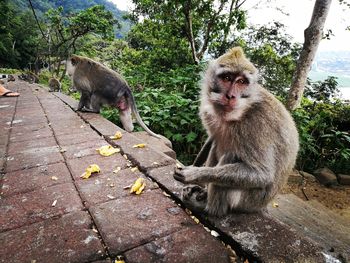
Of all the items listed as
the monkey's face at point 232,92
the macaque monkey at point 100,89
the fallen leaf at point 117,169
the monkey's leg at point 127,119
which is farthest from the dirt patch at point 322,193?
the monkey's face at point 232,92

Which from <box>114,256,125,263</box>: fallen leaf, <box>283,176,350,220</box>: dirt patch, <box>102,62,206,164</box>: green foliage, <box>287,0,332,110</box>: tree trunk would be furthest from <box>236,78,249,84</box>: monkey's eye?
<box>287,0,332,110</box>: tree trunk

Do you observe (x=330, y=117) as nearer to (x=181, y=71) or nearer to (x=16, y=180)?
(x=181, y=71)

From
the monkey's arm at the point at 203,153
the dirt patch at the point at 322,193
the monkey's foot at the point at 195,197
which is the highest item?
the monkey's arm at the point at 203,153

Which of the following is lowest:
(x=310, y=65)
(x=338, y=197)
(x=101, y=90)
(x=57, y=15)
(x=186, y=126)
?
(x=338, y=197)

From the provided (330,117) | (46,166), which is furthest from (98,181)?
(330,117)

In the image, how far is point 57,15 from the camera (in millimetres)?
16297

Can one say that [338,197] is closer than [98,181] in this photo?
No

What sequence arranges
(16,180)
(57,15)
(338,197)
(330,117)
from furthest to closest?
(57,15), (330,117), (338,197), (16,180)

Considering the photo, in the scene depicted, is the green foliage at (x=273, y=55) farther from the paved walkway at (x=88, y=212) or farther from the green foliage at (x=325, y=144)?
the paved walkway at (x=88, y=212)

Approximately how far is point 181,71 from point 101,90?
Result: 7.81ft

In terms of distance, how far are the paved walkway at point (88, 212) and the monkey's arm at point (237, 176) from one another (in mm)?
364

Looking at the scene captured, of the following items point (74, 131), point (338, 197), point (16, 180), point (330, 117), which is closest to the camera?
point (16, 180)

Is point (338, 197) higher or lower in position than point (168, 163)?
lower

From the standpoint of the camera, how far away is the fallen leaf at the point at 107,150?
130 inches
